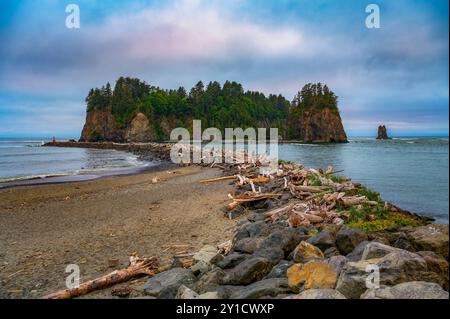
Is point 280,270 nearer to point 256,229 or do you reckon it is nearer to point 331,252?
point 331,252

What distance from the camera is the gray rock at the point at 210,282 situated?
498 centimetres

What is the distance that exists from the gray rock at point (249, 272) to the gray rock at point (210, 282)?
0.10m

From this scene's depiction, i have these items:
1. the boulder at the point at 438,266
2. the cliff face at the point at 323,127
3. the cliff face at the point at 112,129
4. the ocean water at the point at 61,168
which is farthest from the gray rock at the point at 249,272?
the cliff face at the point at 112,129

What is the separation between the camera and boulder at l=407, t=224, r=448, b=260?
17.2 feet

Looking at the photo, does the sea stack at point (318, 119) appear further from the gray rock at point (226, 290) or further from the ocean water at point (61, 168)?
the gray rock at point (226, 290)

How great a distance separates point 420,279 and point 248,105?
179 metres

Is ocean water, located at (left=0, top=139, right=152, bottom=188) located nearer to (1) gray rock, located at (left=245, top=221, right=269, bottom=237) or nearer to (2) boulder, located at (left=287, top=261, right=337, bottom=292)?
(1) gray rock, located at (left=245, top=221, right=269, bottom=237)

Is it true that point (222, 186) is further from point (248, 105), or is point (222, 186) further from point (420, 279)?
point (248, 105)

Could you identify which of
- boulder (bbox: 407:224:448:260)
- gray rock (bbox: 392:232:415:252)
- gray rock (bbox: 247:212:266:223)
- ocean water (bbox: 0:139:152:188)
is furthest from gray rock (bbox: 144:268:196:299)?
ocean water (bbox: 0:139:152:188)

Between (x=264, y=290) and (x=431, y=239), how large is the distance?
9.62ft

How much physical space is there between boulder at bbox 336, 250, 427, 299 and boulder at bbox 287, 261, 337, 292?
0.17 metres

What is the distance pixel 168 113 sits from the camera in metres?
159

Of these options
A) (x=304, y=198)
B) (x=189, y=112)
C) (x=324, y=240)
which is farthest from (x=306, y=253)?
(x=189, y=112)
